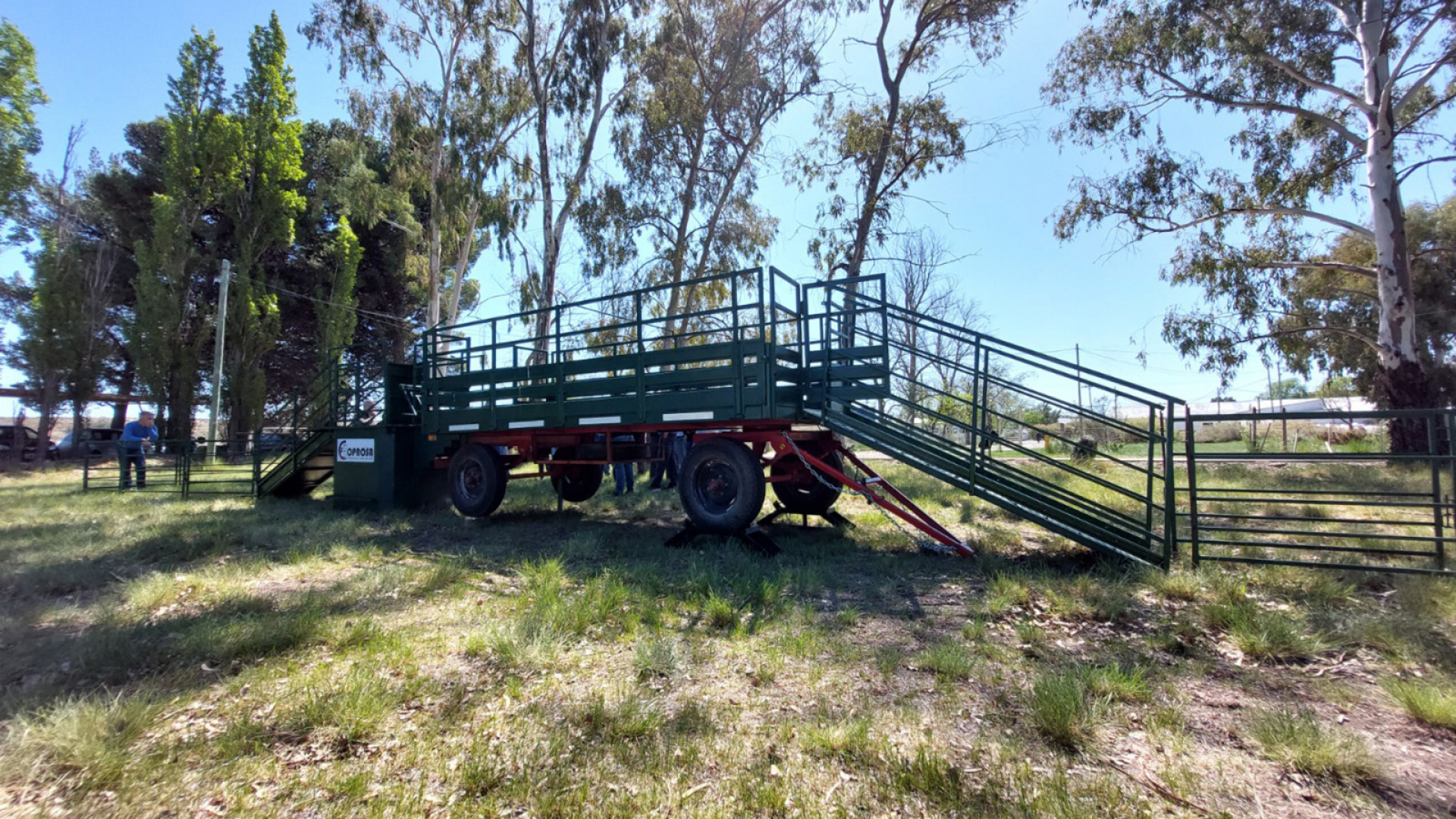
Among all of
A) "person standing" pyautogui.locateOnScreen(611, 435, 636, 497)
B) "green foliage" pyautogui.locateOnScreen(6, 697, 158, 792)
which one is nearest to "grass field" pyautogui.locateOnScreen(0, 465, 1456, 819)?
"green foliage" pyautogui.locateOnScreen(6, 697, 158, 792)

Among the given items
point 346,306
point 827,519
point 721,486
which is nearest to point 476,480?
point 721,486

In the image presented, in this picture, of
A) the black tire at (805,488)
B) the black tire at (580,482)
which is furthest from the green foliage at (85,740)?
the black tire at (580,482)

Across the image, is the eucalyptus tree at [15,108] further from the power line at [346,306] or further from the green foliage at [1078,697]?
the green foliage at [1078,697]

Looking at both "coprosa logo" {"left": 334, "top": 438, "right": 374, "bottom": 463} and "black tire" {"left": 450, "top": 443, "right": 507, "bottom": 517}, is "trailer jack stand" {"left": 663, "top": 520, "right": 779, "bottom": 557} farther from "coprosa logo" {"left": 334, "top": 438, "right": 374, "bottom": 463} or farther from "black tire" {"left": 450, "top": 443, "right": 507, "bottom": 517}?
"coprosa logo" {"left": 334, "top": 438, "right": 374, "bottom": 463}

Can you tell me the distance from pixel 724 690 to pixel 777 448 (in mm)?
3646

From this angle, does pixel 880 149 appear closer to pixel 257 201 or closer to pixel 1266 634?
pixel 1266 634

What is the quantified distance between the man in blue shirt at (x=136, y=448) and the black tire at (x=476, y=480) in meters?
8.64

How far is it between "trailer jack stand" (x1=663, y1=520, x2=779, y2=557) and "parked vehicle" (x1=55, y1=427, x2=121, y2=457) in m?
23.7

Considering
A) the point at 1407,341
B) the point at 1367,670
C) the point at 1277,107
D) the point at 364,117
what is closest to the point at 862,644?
the point at 1367,670

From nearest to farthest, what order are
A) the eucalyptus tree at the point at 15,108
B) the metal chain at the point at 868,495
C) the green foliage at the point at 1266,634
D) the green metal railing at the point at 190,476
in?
1. the green foliage at the point at 1266,634
2. the metal chain at the point at 868,495
3. the green metal railing at the point at 190,476
4. the eucalyptus tree at the point at 15,108

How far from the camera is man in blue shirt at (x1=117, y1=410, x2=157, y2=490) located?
509 inches

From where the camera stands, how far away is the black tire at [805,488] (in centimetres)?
714

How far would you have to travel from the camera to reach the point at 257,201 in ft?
80.1

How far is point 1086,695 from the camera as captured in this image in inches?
122
